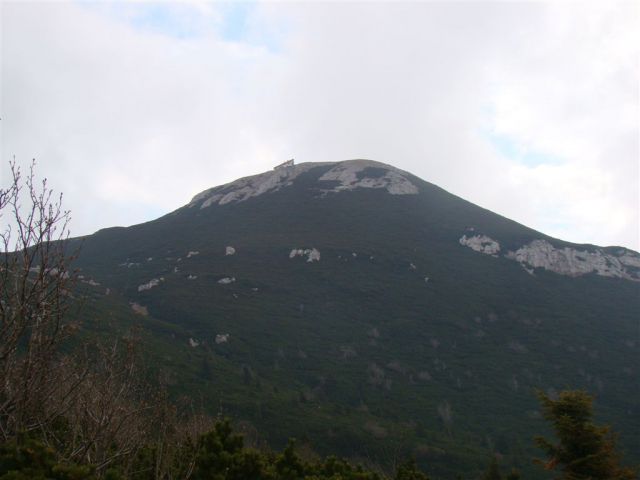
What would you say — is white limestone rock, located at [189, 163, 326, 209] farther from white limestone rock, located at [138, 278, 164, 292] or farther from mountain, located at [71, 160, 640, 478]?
white limestone rock, located at [138, 278, 164, 292]

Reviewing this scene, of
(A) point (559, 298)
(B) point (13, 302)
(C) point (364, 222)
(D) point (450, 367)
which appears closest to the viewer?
(B) point (13, 302)

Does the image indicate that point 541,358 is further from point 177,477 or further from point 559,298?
point 177,477

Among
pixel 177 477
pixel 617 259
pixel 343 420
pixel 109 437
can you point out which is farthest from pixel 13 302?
pixel 617 259

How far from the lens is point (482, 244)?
3935 inches

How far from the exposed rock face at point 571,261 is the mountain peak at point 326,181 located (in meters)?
33.3

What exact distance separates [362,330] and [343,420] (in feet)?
78.6

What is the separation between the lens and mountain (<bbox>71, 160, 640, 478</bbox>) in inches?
1994

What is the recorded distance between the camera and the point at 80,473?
673cm

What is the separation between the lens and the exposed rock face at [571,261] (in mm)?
97000

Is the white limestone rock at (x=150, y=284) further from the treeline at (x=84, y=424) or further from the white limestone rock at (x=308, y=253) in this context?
the treeline at (x=84, y=424)

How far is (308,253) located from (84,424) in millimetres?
81981

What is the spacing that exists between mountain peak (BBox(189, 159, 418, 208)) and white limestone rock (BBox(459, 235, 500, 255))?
26.2 metres

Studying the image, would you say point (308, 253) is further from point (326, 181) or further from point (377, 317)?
point (326, 181)

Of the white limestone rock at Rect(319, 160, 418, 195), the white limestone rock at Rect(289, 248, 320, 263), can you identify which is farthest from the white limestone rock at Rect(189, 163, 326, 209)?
the white limestone rock at Rect(289, 248, 320, 263)
